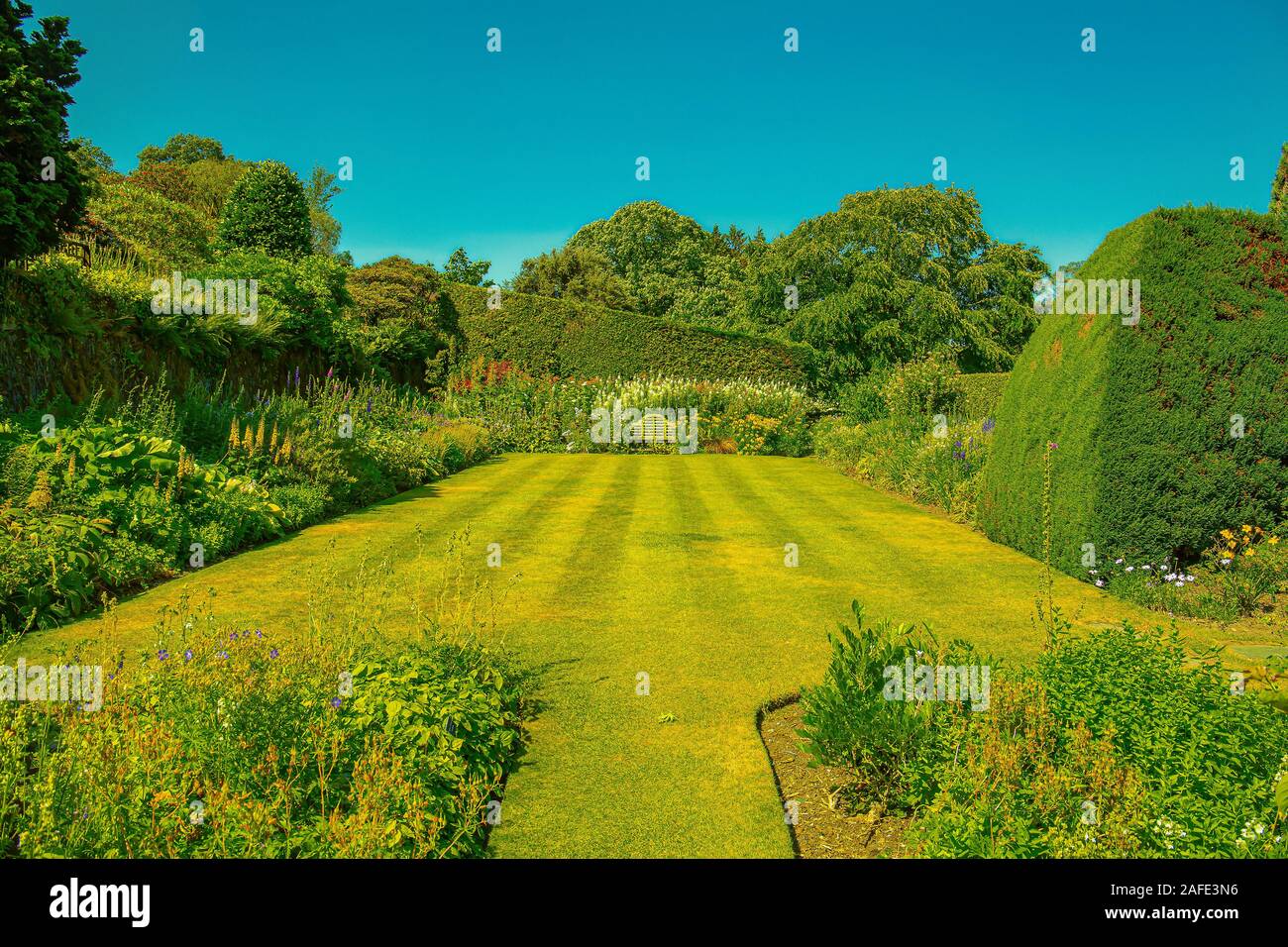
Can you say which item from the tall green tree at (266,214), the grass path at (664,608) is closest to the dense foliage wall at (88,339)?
the grass path at (664,608)

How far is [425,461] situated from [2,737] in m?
11.3

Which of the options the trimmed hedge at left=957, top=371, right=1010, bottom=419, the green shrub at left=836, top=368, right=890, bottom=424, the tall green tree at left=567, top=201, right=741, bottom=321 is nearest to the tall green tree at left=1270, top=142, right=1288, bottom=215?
the trimmed hedge at left=957, top=371, right=1010, bottom=419

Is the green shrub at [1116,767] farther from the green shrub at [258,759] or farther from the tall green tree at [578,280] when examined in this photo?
the tall green tree at [578,280]

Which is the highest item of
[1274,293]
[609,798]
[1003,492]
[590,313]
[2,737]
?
[590,313]

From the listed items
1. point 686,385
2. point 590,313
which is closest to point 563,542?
point 686,385

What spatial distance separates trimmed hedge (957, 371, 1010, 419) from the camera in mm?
19161

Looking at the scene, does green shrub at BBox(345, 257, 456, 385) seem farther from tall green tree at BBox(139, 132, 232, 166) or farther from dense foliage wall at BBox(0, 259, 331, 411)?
tall green tree at BBox(139, 132, 232, 166)

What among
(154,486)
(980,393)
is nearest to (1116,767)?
(154,486)

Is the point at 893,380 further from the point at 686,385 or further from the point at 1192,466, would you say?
the point at 1192,466

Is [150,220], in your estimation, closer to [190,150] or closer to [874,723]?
[874,723]

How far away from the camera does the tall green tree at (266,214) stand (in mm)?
22125

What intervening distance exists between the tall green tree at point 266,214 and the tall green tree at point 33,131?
45.1ft

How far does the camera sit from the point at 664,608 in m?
7.26

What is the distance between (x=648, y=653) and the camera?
612cm
